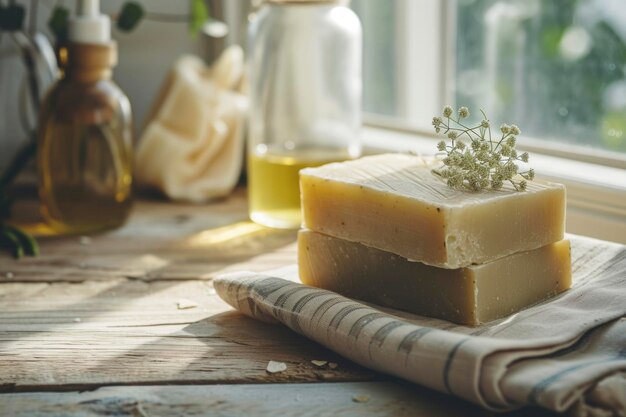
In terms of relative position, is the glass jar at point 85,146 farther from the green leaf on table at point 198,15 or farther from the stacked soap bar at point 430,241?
the stacked soap bar at point 430,241

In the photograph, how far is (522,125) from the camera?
51.0 inches

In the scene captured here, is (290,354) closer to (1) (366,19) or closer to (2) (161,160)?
(2) (161,160)

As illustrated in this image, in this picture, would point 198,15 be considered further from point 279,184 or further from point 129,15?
point 279,184

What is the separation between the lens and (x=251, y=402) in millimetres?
666

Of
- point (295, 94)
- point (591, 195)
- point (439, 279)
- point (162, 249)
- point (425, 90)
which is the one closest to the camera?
point (439, 279)

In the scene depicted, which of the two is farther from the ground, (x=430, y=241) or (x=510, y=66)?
(x=510, y=66)

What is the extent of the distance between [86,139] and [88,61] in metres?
0.10

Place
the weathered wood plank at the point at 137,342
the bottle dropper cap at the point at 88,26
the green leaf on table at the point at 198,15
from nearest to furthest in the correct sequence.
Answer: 1. the weathered wood plank at the point at 137,342
2. the bottle dropper cap at the point at 88,26
3. the green leaf on table at the point at 198,15

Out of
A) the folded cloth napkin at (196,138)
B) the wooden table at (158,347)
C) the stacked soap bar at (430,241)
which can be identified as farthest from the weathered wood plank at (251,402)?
the folded cloth napkin at (196,138)

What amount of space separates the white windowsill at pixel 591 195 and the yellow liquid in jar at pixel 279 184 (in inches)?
9.7

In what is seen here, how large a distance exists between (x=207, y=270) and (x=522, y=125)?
0.53 metres

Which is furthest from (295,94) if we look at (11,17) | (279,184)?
(11,17)

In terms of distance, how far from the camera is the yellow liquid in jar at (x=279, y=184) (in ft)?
3.90

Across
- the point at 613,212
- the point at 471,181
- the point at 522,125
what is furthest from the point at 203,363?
the point at 522,125
